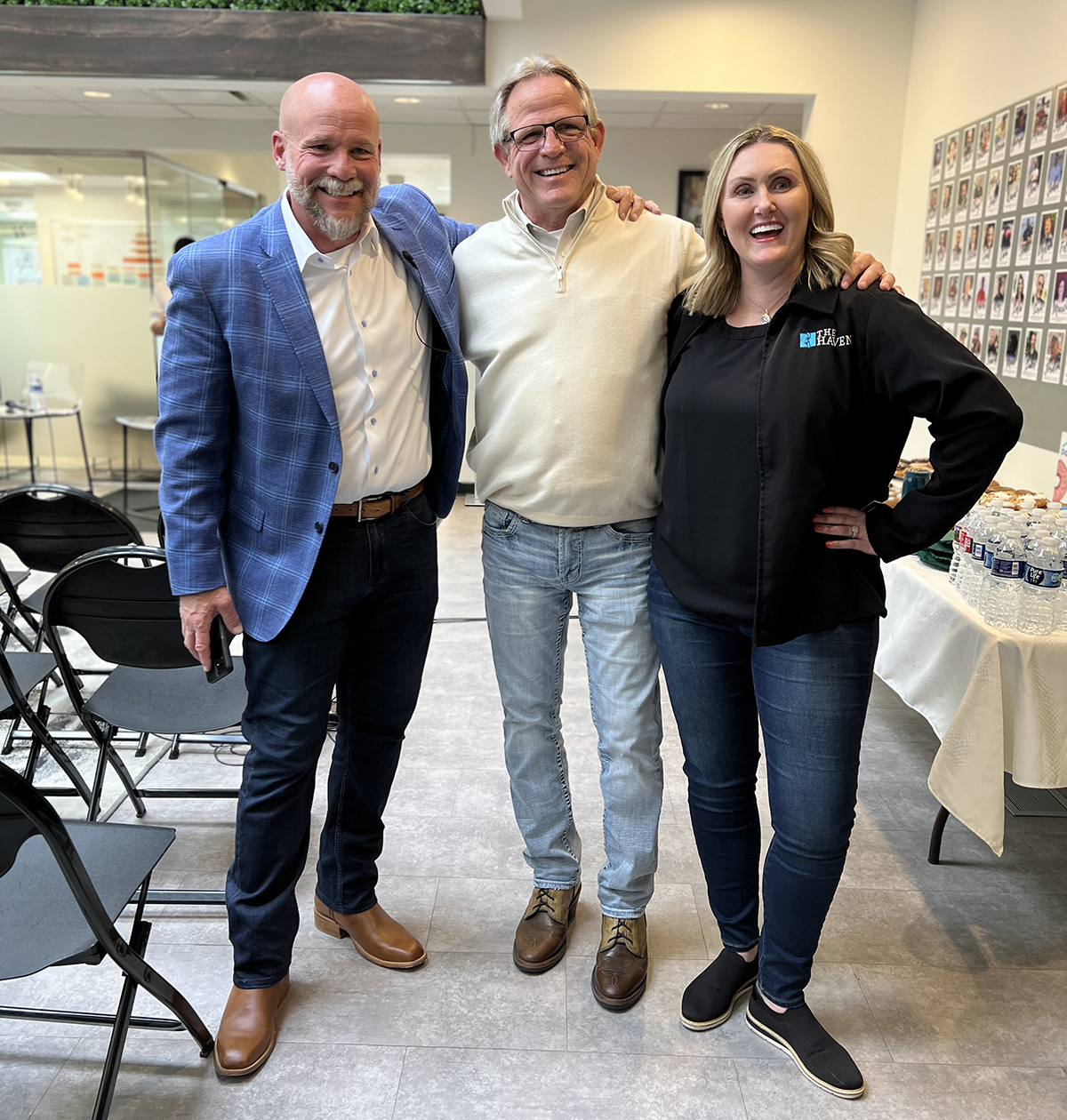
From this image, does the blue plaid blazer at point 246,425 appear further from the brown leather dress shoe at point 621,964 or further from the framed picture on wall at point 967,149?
the framed picture on wall at point 967,149

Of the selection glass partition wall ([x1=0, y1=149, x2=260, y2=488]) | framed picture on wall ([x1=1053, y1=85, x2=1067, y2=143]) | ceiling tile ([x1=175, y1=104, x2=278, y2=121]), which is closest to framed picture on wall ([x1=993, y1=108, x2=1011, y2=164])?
framed picture on wall ([x1=1053, y1=85, x2=1067, y2=143])

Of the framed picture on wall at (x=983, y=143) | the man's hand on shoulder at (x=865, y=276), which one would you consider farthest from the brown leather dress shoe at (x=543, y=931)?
the framed picture on wall at (x=983, y=143)

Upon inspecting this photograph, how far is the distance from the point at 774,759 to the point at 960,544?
3.42ft

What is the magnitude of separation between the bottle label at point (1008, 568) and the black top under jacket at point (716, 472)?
889 mm

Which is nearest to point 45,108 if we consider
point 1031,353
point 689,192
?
point 689,192

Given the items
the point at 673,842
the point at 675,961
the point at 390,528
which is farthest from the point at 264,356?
the point at 673,842

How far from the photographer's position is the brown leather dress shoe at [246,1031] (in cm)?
175

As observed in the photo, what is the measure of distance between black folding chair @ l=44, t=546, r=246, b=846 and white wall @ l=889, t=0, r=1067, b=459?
314 centimetres

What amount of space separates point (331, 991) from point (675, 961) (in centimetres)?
75

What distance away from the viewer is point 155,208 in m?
7.34

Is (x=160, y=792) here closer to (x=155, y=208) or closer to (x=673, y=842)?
(x=673, y=842)

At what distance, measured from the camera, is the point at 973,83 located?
4336mm

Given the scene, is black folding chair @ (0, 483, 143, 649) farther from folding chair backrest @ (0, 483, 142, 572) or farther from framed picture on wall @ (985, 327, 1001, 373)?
framed picture on wall @ (985, 327, 1001, 373)

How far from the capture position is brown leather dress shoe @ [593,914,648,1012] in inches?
76.0
